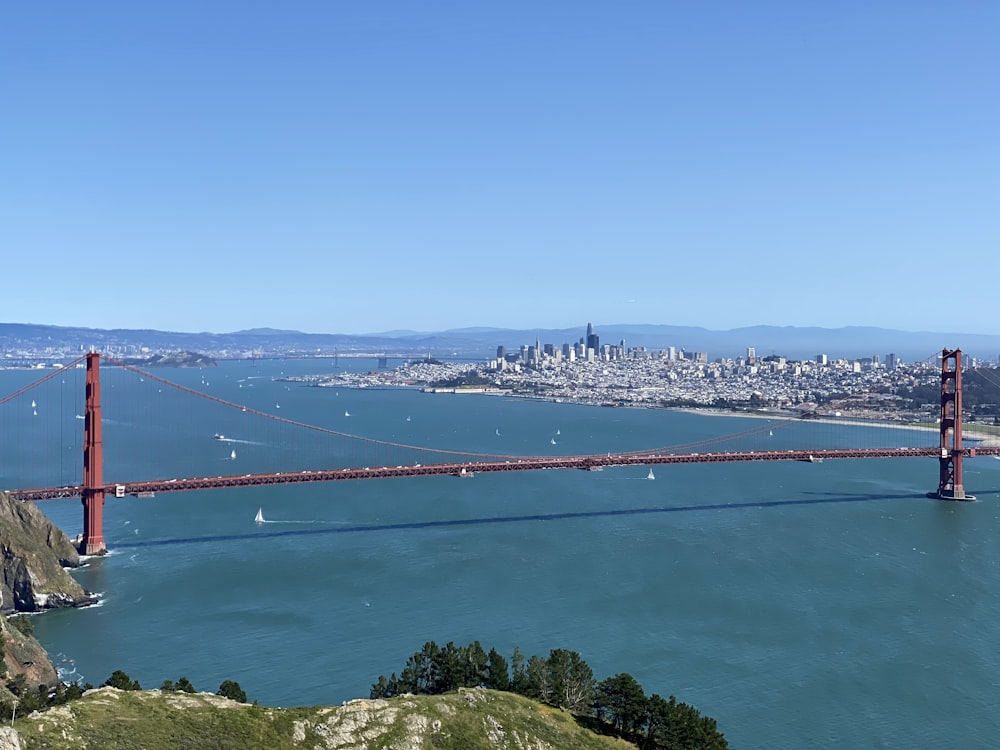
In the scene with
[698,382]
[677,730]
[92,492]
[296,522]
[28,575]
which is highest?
[698,382]

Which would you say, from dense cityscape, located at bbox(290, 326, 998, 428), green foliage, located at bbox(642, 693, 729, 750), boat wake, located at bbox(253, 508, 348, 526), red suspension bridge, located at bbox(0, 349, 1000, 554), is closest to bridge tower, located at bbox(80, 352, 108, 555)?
red suspension bridge, located at bbox(0, 349, 1000, 554)

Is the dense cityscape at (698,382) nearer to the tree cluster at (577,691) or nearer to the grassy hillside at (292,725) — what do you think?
the tree cluster at (577,691)

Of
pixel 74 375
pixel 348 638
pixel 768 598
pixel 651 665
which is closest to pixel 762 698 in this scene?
pixel 651 665

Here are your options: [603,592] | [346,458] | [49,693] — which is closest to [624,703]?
[603,592]

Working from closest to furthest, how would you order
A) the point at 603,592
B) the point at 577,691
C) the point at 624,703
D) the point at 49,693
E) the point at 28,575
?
1. the point at 624,703
2. the point at 577,691
3. the point at 49,693
4. the point at 28,575
5. the point at 603,592

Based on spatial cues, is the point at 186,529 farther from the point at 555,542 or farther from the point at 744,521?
the point at 744,521

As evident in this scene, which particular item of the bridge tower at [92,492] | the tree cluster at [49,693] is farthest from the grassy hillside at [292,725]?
the bridge tower at [92,492]

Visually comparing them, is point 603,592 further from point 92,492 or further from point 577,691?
point 92,492
